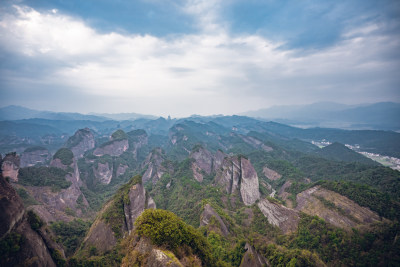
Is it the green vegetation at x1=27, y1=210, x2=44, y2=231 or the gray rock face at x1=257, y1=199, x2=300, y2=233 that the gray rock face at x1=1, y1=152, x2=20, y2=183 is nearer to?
the green vegetation at x1=27, y1=210, x2=44, y2=231

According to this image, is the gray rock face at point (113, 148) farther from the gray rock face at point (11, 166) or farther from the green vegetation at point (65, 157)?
the gray rock face at point (11, 166)

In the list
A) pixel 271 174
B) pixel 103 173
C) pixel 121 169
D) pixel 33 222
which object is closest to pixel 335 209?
pixel 271 174

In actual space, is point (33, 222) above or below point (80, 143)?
above

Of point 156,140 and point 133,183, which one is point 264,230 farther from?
point 156,140

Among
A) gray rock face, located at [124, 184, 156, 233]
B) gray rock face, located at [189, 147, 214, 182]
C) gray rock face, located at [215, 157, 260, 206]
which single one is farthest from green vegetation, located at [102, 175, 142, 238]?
gray rock face, located at [189, 147, 214, 182]

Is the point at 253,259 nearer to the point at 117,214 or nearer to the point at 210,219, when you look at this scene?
the point at 210,219

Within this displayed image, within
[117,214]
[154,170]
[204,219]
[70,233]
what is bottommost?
[154,170]

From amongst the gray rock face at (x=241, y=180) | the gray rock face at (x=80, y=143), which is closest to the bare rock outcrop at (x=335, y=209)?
the gray rock face at (x=241, y=180)
